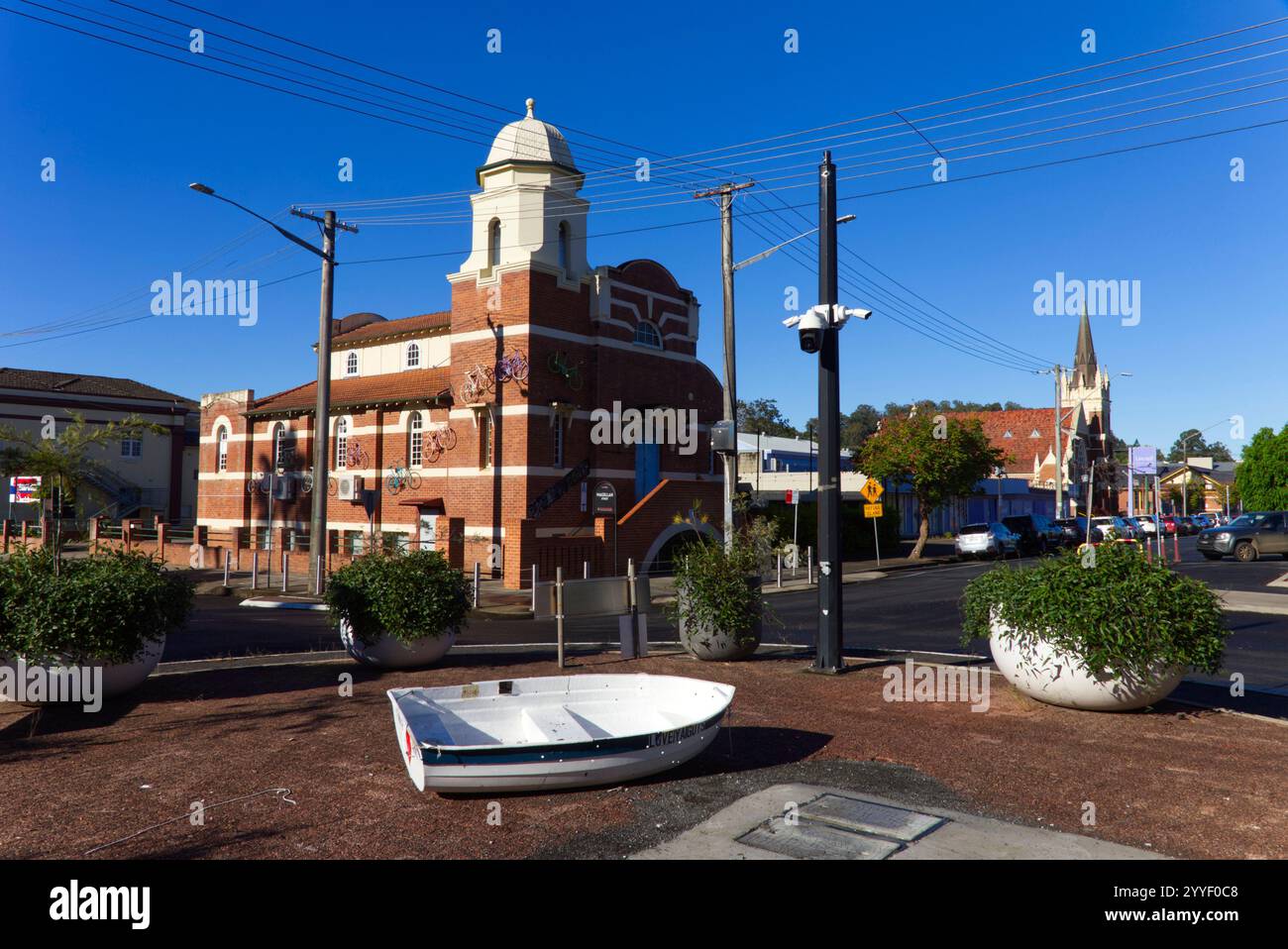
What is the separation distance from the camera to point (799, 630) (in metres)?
18.0

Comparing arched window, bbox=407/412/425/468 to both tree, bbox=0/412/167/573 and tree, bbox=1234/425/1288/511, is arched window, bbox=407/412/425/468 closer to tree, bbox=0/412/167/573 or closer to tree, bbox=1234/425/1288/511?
tree, bbox=0/412/167/573

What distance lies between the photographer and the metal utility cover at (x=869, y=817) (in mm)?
6086

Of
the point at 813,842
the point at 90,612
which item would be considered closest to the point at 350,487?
the point at 90,612

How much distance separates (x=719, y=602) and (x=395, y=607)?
4456 millimetres

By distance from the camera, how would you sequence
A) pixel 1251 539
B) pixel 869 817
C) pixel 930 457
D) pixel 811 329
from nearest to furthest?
1. pixel 869 817
2. pixel 811 329
3. pixel 1251 539
4. pixel 930 457

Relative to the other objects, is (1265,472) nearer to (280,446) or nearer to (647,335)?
(647,335)

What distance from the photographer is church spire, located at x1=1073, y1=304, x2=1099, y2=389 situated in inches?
3784

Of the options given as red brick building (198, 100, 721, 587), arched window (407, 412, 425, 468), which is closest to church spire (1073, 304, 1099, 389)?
red brick building (198, 100, 721, 587)

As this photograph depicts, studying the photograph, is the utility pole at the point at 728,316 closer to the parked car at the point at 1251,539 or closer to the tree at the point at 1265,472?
the parked car at the point at 1251,539

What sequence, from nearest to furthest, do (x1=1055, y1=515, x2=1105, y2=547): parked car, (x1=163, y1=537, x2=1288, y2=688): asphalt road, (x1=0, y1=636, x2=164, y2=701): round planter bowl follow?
(x1=0, y1=636, x2=164, y2=701): round planter bowl → (x1=163, y1=537, x2=1288, y2=688): asphalt road → (x1=1055, y1=515, x2=1105, y2=547): parked car

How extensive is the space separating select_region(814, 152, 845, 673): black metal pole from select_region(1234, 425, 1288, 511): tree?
201 feet

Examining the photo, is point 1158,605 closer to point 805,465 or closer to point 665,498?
point 665,498

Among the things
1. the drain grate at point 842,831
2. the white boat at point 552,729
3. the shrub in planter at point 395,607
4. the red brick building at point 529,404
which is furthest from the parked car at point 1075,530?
the drain grate at point 842,831

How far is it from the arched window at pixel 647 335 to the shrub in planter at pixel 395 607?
21064 mm
